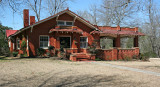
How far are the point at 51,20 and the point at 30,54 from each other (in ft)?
15.9

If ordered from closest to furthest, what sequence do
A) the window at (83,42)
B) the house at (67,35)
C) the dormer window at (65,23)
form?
the house at (67,35) < the dormer window at (65,23) < the window at (83,42)

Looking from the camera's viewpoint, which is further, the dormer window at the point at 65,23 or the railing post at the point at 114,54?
the dormer window at the point at 65,23

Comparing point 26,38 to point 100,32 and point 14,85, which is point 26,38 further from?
point 14,85

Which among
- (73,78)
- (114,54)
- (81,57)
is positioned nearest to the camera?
(73,78)

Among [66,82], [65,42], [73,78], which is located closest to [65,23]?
[65,42]

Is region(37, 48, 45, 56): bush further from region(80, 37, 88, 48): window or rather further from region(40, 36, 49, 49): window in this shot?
region(80, 37, 88, 48): window

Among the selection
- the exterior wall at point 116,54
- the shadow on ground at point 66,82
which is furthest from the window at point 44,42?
the shadow on ground at point 66,82

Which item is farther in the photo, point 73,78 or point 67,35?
point 67,35

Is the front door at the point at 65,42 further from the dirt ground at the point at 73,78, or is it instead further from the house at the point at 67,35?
the dirt ground at the point at 73,78

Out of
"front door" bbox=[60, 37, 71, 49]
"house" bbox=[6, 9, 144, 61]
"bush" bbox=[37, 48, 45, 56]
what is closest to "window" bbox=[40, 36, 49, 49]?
"house" bbox=[6, 9, 144, 61]

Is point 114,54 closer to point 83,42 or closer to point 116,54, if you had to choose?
point 116,54

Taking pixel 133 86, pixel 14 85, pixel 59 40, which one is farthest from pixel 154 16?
pixel 14 85

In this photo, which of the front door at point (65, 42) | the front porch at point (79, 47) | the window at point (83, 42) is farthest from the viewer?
the window at point (83, 42)

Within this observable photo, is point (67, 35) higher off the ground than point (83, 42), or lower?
higher
